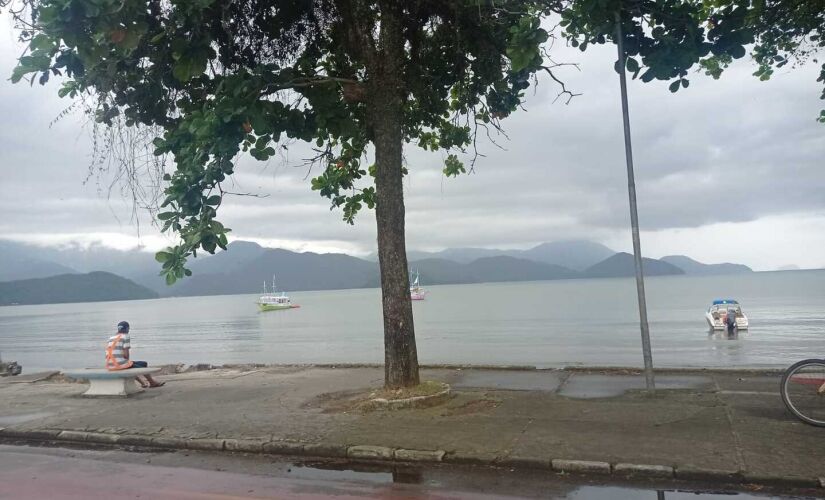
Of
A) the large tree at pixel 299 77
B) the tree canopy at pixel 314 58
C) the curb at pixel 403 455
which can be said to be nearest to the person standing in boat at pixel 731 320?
the tree canopy at pixel 314 58

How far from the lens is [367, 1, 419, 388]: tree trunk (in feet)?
30.6

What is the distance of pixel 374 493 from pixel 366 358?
23.0 m

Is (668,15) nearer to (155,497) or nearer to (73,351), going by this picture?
(155,497)

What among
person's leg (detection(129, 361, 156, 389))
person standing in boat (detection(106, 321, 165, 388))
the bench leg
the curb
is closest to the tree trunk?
the curb

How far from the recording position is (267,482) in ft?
20.6

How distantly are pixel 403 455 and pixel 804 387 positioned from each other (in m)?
4.96

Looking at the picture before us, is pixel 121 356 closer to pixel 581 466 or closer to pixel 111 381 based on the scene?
pixel 111 381

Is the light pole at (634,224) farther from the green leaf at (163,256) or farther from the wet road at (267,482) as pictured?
the green leaf at (163,256)

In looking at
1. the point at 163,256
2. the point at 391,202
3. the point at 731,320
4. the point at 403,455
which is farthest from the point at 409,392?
the point at 731,320

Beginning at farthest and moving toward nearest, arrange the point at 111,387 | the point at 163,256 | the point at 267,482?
the point at 111,387 < the point at 163,256 < the point at 267,482

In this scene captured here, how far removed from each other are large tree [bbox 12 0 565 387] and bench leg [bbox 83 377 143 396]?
4.64 meters

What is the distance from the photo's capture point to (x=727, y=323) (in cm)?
3641

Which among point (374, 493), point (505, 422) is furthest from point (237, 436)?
point (505, 422)

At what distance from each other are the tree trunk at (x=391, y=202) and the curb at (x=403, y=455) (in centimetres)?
232
